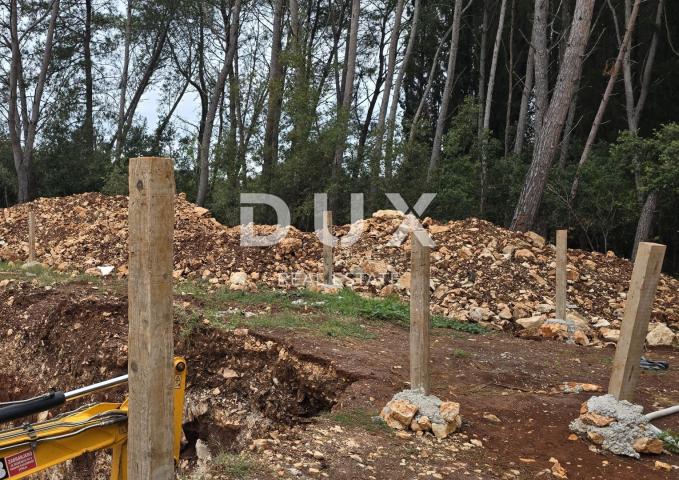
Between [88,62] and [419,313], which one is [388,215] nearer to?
[419,313]

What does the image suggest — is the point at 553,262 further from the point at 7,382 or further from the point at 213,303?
the point at 7,382

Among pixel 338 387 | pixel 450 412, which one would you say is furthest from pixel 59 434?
pixel 338 387

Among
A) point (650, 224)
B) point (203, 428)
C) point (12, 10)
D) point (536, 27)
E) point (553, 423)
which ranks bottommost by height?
point (203, 428)

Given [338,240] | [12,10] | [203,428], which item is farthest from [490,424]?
[12,10]

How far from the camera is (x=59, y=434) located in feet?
7.40

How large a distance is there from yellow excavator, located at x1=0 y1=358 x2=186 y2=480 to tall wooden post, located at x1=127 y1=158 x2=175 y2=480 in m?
0.37

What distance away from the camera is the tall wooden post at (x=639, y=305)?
336 centimetres

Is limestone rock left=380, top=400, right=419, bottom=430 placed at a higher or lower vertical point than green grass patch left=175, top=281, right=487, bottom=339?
lower

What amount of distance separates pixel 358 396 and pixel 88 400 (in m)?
2.97

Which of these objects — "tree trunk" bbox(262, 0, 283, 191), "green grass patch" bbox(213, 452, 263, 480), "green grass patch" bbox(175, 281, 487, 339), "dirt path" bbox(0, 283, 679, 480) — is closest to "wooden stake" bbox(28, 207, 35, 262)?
"dirt path" bbox(0, 283, 679, 480)

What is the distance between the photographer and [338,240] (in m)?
9.39

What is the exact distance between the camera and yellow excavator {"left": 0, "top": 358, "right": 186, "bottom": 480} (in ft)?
6.93

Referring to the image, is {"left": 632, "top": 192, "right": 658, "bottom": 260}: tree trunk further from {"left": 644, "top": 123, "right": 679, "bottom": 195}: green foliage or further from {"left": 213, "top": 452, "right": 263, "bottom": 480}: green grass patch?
{"left": 213, "top": 452, "right": 263, "bottom": 480}: green grass patch

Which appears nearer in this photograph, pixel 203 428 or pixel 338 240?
pixel 203 428
